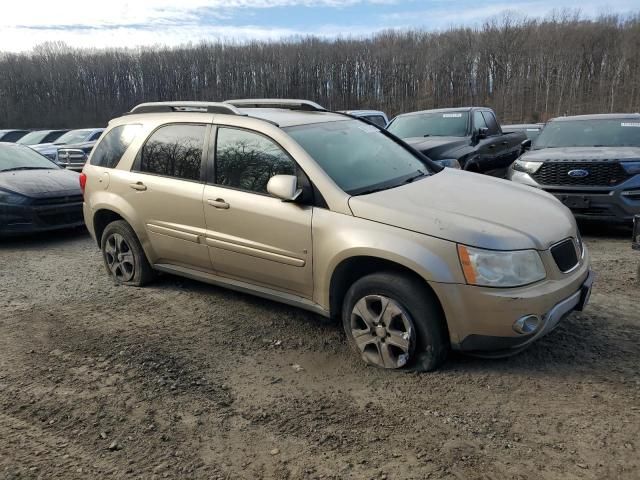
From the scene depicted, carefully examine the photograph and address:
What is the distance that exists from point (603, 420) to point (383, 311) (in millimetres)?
1371

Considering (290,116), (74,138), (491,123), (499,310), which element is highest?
(290,116)

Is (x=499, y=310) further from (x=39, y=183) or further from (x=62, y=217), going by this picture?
(x=39, y=183)

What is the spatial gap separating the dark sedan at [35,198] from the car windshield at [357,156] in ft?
16.3

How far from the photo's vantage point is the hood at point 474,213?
3225 mm

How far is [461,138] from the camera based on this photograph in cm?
915

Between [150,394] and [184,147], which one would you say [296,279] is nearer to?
[150,394]

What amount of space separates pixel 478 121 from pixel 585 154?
10.0 feet

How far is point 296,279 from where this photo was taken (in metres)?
3.93

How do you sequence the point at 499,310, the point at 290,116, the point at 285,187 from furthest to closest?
the point at 290,116
the point at 285,187
the point at 499,310

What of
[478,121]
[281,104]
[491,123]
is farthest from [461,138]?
[281,104]

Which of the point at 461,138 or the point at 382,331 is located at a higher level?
the point at 461,138

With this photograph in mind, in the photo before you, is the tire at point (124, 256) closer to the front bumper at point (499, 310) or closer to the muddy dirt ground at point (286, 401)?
the muddy dirt ground at point (286, 401)

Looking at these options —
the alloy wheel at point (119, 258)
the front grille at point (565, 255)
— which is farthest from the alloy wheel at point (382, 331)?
the alloy wheel at point (119, 258)

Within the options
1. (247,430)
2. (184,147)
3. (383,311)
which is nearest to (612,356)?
(383,311)
